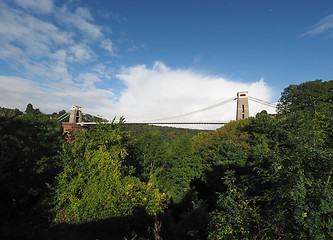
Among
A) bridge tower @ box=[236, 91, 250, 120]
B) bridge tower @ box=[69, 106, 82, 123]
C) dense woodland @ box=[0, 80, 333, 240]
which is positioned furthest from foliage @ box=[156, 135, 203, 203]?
bridge tower @ box=[69, 106, 82, 123]

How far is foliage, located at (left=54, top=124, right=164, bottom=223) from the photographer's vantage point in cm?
838

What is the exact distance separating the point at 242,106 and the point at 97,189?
40.5 meters

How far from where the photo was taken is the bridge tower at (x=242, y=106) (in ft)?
133

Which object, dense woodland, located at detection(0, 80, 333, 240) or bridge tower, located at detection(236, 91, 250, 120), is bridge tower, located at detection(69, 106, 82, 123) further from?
bridge tower, located at detection(236, 91, 250, 120)

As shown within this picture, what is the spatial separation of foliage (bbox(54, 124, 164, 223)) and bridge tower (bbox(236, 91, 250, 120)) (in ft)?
119

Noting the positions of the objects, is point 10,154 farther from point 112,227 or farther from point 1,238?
point 112,227

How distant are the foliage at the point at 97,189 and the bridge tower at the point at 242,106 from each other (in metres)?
36.2

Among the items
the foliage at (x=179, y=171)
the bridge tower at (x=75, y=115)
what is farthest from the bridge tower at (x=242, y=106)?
the bridge tower at (x=75, y=115)

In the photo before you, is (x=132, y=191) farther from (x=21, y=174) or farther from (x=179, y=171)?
(x=179, y=171)

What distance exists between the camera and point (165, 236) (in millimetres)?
12102

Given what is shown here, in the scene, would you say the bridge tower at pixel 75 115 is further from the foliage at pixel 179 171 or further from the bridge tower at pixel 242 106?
the bridge tower at pixel 242 106

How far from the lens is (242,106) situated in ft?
138

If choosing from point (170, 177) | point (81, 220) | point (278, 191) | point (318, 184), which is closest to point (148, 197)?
point (81, 220)

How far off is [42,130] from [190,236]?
15284 millimetres
